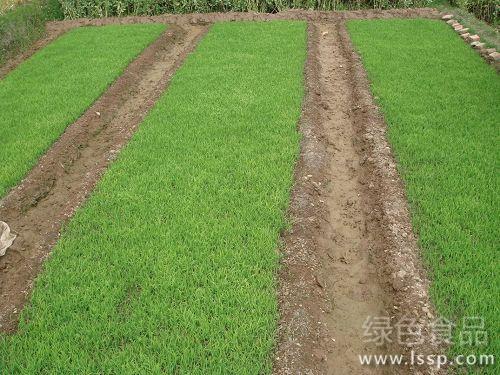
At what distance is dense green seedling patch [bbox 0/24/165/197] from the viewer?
835cm

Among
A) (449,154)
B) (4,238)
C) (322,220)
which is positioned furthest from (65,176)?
(449,154)

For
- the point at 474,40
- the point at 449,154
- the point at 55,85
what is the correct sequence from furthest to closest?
the point at 474,40 < the point at 55,85 < the point at 449,154

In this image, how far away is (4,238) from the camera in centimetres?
586

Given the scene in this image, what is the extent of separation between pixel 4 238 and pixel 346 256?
4387 millimetres

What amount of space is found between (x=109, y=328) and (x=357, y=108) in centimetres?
695

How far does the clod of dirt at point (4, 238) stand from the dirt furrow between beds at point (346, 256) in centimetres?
349

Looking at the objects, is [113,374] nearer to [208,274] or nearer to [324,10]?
[208,274]

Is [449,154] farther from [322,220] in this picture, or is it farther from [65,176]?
[65,176]

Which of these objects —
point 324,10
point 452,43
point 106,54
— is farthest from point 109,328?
point 324,10

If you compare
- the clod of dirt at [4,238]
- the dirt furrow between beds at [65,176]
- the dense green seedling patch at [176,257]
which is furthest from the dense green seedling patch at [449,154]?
the clod of dirt at [4,238]

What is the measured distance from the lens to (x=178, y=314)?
184 inches

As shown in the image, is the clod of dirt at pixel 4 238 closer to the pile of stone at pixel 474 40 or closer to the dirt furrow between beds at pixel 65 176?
the dirt furrow between beds at pixel 65 176

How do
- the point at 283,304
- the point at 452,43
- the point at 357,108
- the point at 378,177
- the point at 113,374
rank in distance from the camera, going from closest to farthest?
the point at 113,374 → the point at 283,304 → the point at 378,177 → the point at 357,108 → the point at 452,43

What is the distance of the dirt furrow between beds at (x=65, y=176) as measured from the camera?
5.58 m
